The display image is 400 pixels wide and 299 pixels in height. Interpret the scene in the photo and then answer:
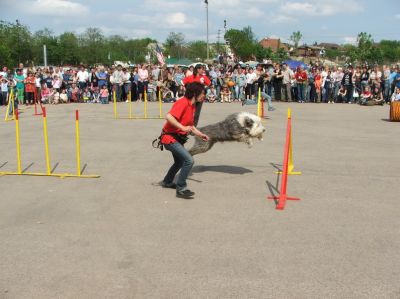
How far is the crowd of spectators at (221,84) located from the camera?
2283 centimetres

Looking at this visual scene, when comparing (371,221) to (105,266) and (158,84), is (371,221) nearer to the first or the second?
(105,266)

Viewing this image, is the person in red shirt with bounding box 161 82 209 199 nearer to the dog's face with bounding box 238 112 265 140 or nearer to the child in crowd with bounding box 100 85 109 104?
the dog's face with bounding box 238 112 265 140

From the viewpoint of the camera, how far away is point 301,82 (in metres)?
23.9

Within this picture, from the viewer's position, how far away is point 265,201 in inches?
271

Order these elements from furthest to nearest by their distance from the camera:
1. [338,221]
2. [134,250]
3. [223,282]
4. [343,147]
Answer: [343,147] < [338,221] < [134,250] < [223,282]

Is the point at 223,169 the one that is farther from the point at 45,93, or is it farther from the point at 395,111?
the point at 45,93

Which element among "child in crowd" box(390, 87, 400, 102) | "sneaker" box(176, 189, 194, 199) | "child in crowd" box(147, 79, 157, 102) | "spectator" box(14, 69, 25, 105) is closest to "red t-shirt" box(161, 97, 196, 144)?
"sneaker" box(176, 189, 194, 199)

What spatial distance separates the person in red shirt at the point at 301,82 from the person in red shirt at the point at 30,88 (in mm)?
13400

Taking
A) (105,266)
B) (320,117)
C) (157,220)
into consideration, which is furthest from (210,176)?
(320,117)

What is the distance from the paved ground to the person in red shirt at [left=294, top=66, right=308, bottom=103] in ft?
43.5

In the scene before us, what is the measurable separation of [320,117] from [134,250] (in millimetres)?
Result: 14118

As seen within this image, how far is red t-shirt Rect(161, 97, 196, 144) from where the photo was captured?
6.88m

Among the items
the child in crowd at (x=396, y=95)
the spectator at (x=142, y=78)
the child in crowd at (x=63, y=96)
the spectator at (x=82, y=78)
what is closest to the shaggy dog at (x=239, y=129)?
the child in crowd at (x=396, y=95)

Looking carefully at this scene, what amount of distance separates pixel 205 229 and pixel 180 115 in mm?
1942
